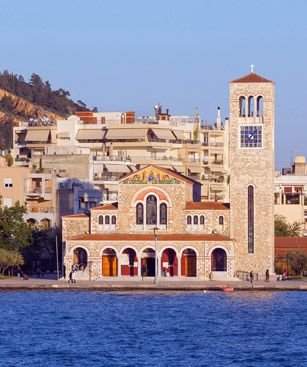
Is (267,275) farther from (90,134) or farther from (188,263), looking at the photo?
(90,134)

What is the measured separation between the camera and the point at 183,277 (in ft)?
443

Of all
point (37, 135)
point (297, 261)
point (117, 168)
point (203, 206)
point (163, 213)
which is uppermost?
point (37, 135)

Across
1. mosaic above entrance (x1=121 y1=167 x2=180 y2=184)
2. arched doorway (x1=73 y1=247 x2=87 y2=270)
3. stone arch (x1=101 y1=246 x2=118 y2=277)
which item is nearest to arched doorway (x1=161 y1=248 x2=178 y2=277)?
stone arch (x1=101 y1=246 x2=118 y2=277)

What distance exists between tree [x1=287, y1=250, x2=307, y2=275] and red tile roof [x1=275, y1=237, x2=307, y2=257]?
2.01 metres

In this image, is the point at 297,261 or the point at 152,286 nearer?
the point at 152,286

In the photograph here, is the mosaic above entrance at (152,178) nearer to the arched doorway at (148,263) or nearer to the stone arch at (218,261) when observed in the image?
the arched doorway at (148,263)

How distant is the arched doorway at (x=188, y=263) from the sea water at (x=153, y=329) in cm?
1003

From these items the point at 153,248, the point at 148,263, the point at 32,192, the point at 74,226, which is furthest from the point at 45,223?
the point at 153,248

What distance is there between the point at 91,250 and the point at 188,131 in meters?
53.3

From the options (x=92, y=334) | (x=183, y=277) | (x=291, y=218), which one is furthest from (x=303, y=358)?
(x=291, y=218)

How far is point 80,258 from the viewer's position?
446ft

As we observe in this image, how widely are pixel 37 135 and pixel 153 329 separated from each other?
283ft

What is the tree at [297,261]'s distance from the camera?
142988 mm

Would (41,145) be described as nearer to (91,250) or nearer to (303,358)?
(91,250)
